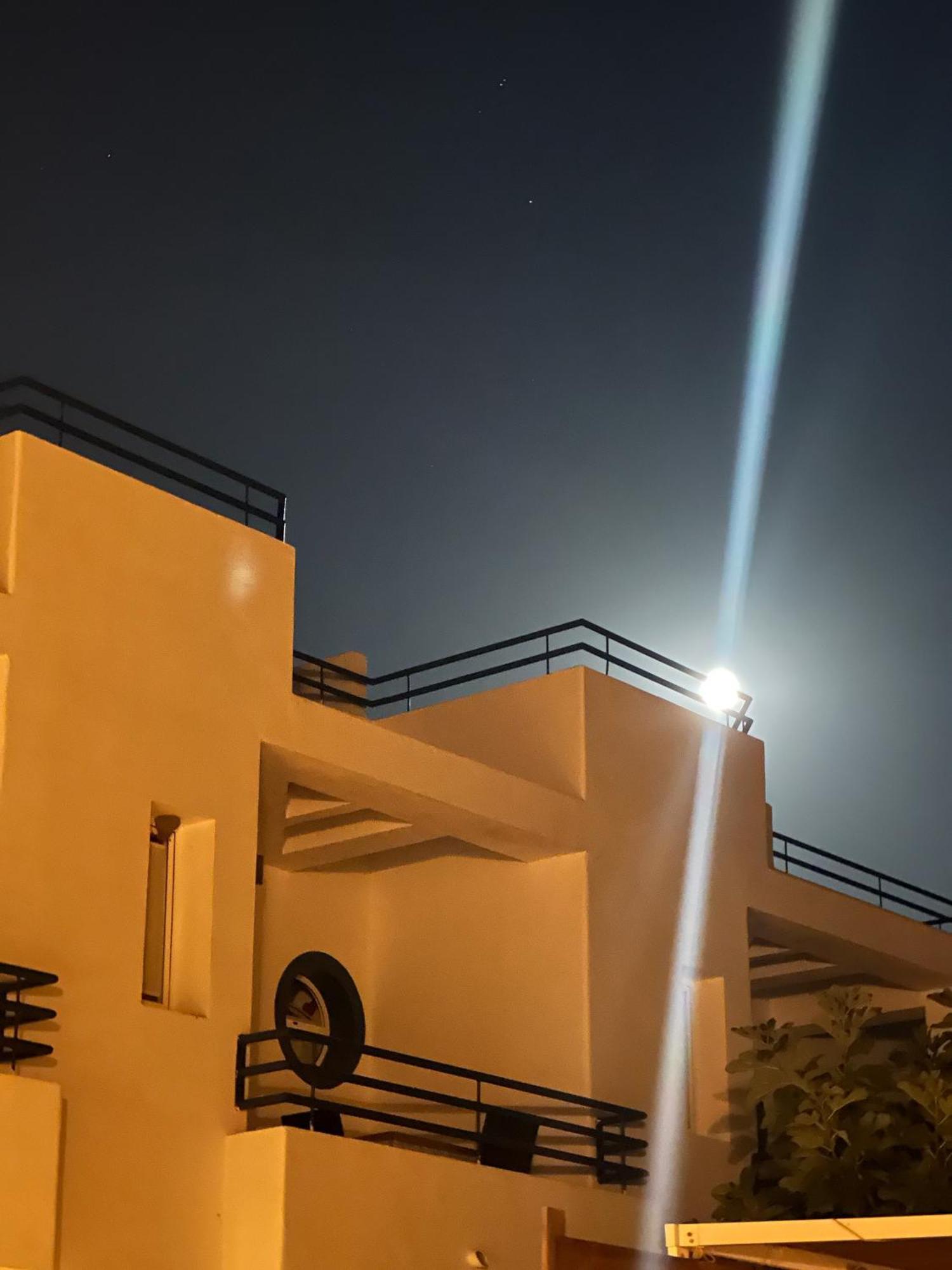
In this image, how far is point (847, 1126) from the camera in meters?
15.0

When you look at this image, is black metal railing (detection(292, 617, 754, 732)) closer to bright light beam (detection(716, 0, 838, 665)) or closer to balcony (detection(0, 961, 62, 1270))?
balcony (detection(0, 961, 62, 1270))

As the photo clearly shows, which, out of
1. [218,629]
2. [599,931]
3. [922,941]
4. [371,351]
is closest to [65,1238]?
[218,629]

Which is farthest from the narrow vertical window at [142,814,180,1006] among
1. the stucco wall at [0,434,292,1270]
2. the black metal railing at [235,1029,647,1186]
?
the black metal railing at [235,1029,647,1186]

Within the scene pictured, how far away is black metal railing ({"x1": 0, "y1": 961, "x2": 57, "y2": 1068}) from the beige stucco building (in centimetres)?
13

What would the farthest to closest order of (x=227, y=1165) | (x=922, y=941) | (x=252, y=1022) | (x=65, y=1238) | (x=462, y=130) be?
(x=462, y=130), (x=922, y=941), (x=252, y=1022), (x=227, y=1165), (x=65, y=1238)

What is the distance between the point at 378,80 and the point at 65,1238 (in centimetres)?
2185

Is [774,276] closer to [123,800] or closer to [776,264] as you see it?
[776,264]

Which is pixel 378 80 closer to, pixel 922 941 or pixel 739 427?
pixel 739 427

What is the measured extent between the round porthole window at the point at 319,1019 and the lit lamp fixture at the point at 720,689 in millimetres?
5072

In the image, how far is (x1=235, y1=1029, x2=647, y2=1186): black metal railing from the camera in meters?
13.0

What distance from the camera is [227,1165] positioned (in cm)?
1261

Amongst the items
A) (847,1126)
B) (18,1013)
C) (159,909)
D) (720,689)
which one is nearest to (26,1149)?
(18,1013)

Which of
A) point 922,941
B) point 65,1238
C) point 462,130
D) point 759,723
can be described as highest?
point 462,130

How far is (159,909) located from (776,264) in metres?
22.1
